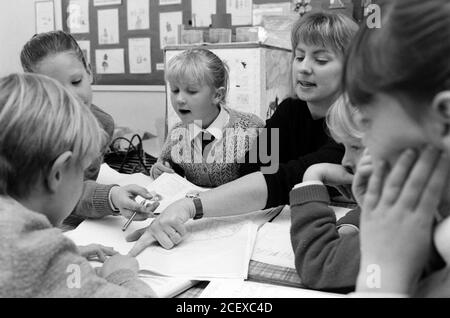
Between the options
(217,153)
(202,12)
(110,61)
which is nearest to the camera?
(217,153)

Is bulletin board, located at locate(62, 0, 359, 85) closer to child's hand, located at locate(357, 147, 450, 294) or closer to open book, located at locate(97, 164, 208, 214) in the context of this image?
open book, located at locate(97, 164, 208, 214)

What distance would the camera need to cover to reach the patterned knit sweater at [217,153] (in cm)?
136

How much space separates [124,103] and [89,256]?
81.9 inches

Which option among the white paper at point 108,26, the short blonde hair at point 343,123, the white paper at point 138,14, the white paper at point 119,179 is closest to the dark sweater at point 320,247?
the short blonde hair at point 343,123

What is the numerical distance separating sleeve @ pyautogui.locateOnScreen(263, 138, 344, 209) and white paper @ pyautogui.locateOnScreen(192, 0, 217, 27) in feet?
5.48

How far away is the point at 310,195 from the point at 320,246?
99 millimetres

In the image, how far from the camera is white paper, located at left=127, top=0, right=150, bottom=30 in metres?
2.64

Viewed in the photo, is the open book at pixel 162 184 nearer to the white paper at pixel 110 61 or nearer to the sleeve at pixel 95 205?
the sleeve at pixel 95 205

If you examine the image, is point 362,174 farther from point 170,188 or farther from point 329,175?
point 170,188

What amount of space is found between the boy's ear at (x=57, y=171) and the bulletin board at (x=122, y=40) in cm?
208

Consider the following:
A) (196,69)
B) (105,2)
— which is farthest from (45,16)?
(196,69)

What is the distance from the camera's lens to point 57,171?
22.5 inches

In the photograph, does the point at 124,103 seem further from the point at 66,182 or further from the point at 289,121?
the point at 66,182

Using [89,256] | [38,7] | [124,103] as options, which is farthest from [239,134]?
[38,7]
